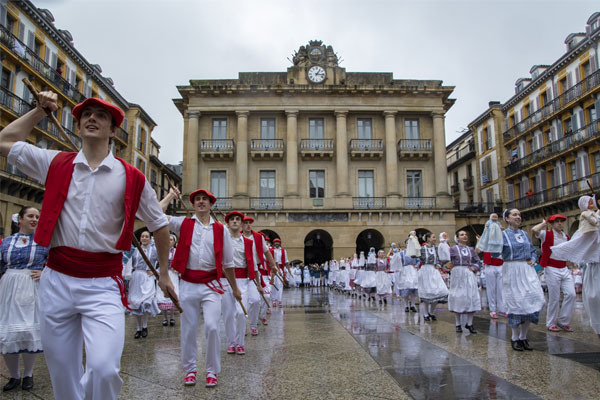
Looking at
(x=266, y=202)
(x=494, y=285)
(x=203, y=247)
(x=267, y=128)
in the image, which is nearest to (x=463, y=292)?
(x=494, y=285)

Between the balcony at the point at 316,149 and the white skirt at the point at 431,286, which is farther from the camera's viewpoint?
the balcony at the point at 316,149

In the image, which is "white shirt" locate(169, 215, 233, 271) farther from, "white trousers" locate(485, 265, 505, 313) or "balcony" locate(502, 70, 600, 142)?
"balcony" locate(502, 70, 600, 142)

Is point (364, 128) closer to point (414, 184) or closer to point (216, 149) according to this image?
point (414, 184)

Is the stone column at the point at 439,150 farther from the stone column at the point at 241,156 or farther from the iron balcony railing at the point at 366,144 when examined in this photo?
the stone column at the point at 241,156

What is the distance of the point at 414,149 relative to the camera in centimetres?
3741

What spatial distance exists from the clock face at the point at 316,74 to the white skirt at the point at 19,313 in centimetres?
3432

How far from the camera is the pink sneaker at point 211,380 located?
Answer: 506 centimetres

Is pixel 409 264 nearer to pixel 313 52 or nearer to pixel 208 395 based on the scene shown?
pixel 208 395

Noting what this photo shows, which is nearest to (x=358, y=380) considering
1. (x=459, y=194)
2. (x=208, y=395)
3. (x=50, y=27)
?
(x=208, y=395)

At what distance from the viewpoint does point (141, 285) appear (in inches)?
387

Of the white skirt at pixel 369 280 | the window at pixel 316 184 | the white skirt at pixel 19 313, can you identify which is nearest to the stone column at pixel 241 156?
the window at pixel 316 184

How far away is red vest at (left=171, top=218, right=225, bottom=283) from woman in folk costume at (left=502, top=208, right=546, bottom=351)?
4.68 metres

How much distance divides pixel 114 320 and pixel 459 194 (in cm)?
5365

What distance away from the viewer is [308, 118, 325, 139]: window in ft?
125
